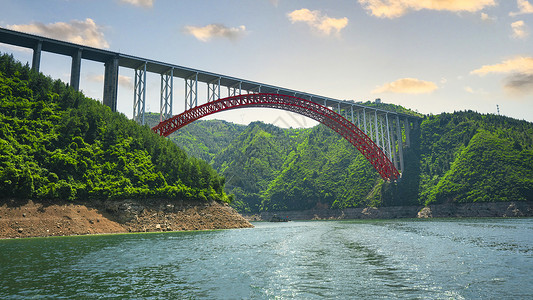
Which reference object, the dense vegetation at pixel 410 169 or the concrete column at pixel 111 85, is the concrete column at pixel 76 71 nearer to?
the concrete column at pixel 111 85

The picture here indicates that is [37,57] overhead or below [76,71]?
overhead

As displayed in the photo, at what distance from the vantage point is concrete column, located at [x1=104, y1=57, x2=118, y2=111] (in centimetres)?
5525

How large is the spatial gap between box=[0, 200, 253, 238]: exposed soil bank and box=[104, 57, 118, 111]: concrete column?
2012 centimetres

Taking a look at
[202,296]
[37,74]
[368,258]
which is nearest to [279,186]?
[37,74]

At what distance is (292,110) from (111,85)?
35276 mm

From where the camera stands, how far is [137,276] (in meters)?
14.7

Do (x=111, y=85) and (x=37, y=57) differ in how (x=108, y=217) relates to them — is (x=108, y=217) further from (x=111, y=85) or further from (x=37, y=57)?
(x=37, y=57)

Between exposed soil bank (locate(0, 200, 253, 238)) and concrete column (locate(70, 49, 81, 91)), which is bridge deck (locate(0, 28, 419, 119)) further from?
exposed soil bank (locate(0, 200, 253, 238))

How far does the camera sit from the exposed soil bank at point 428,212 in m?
66.6

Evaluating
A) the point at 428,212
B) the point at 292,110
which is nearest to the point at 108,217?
the point at 292,110

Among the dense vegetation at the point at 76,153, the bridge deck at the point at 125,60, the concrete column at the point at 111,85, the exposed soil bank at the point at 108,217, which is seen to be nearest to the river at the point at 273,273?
the exposed soil bank at the point at 108,217

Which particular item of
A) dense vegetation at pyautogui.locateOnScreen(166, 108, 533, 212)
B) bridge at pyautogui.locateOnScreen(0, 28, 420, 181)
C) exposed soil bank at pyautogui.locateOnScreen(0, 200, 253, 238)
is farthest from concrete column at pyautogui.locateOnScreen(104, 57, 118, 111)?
dense vegetation at pyautogui.locateOnScreen(166, 108, 533, 212)

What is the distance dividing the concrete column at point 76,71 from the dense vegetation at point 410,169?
7243 cm

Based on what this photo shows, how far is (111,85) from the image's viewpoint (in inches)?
2191
